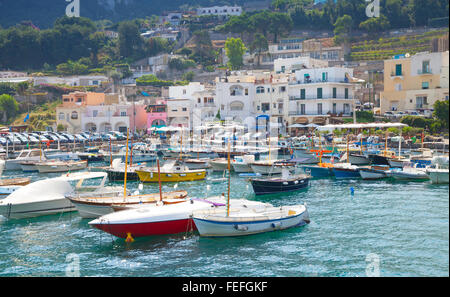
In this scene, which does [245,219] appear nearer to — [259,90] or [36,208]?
[36,208]

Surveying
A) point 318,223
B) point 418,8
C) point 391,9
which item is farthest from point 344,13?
point 318,223

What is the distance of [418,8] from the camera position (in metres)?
74.0

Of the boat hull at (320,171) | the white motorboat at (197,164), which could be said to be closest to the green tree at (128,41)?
the white motorboat at (197,164)

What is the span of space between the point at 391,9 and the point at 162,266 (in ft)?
296

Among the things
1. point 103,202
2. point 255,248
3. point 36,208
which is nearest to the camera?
point 255,248

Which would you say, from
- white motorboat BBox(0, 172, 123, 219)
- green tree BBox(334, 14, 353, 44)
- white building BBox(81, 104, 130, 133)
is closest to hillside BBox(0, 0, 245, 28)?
white building BBox(81, 104, 130, 133)

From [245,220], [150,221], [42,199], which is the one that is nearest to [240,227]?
[245,220]

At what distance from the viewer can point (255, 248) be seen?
48.1 ft

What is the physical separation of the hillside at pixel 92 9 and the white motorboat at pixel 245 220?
53353 millimetres

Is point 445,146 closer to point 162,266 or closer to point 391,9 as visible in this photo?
point 162,266

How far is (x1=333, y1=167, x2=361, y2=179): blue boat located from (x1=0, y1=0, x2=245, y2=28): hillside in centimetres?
4888

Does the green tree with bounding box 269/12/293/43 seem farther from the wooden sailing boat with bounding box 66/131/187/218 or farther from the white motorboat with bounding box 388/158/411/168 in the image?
the wooden sailing boat with bounding box 66/131/187/218

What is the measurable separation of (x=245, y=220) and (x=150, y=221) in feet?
10.9

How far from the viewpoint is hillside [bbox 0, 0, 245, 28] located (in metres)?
86.0
